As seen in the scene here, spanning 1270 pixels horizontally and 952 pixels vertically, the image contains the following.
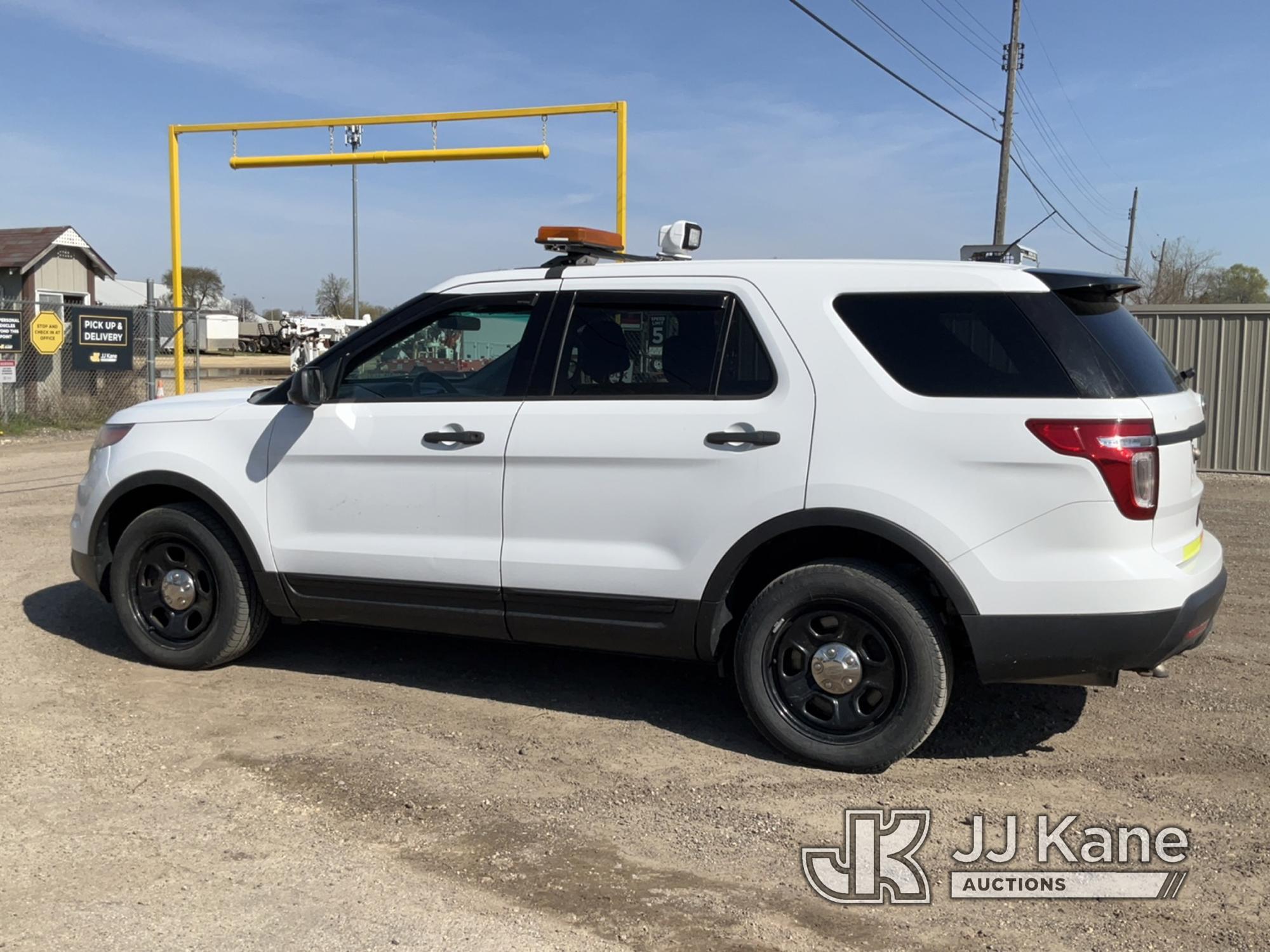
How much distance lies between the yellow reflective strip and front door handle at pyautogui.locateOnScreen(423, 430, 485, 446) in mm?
2767

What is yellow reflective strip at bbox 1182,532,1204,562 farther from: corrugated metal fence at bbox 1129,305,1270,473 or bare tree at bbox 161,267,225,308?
bare tree at bbox 161,267,225,308

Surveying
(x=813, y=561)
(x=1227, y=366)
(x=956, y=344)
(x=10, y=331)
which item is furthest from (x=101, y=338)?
(x=956, y=344)

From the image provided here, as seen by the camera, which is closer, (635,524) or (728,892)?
(728,892)

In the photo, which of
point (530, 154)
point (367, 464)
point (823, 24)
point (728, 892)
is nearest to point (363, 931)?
point (728, 892)

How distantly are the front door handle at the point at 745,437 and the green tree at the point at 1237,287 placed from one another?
3813 cm

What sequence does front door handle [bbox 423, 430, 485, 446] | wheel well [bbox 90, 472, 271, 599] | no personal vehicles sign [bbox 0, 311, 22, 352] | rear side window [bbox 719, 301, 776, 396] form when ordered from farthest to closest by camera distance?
no personal vehicles sign [bbox 0, 311, 22, 352] < wheel well [bbox 90, 472, 271, 599] < front door handle [bbox 423, 430, 485, 446] < rear side window [bbox 719, 301, 776, 396]

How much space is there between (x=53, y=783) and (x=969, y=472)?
3508mm

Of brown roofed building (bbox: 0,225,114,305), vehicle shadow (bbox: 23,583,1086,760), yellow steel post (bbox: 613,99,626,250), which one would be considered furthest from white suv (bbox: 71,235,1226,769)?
brown roofed building (bbox: 0,225,114,305)

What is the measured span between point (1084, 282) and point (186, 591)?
13.8ft

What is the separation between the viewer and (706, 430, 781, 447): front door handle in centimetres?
445

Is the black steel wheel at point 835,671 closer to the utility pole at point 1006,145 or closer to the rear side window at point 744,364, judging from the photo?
the rear side window at point 744,364

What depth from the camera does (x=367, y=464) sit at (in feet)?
16.8

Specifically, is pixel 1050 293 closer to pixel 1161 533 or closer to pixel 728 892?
pixel 1161 533

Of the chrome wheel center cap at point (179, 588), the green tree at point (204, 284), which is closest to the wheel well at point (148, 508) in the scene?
the chrome wheel center cap at point (179, 588)
